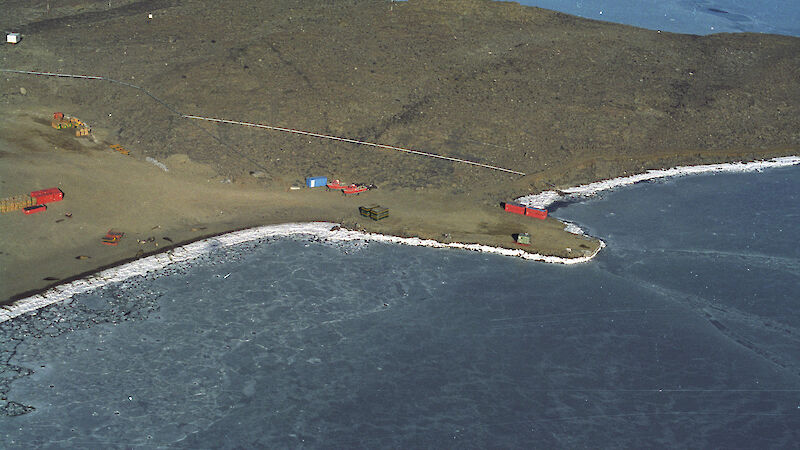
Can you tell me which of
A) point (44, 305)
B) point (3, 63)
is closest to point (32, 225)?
point (44, 305)

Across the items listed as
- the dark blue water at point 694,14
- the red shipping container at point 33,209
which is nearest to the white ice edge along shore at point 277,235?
the red shipping container at point 33,209

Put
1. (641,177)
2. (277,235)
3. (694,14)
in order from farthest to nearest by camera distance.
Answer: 1. (694,14)
2. (641,177)
3. (277,235)

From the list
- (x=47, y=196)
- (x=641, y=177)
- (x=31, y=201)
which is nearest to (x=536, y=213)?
(x=641, y=177)

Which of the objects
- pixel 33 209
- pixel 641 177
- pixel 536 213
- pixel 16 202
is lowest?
pixel 33 209

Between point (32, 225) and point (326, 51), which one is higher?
point (326, 51)

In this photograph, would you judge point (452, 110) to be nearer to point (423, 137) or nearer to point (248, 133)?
point (423, 137)

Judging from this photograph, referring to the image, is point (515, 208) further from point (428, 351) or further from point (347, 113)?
point (347, 113)
